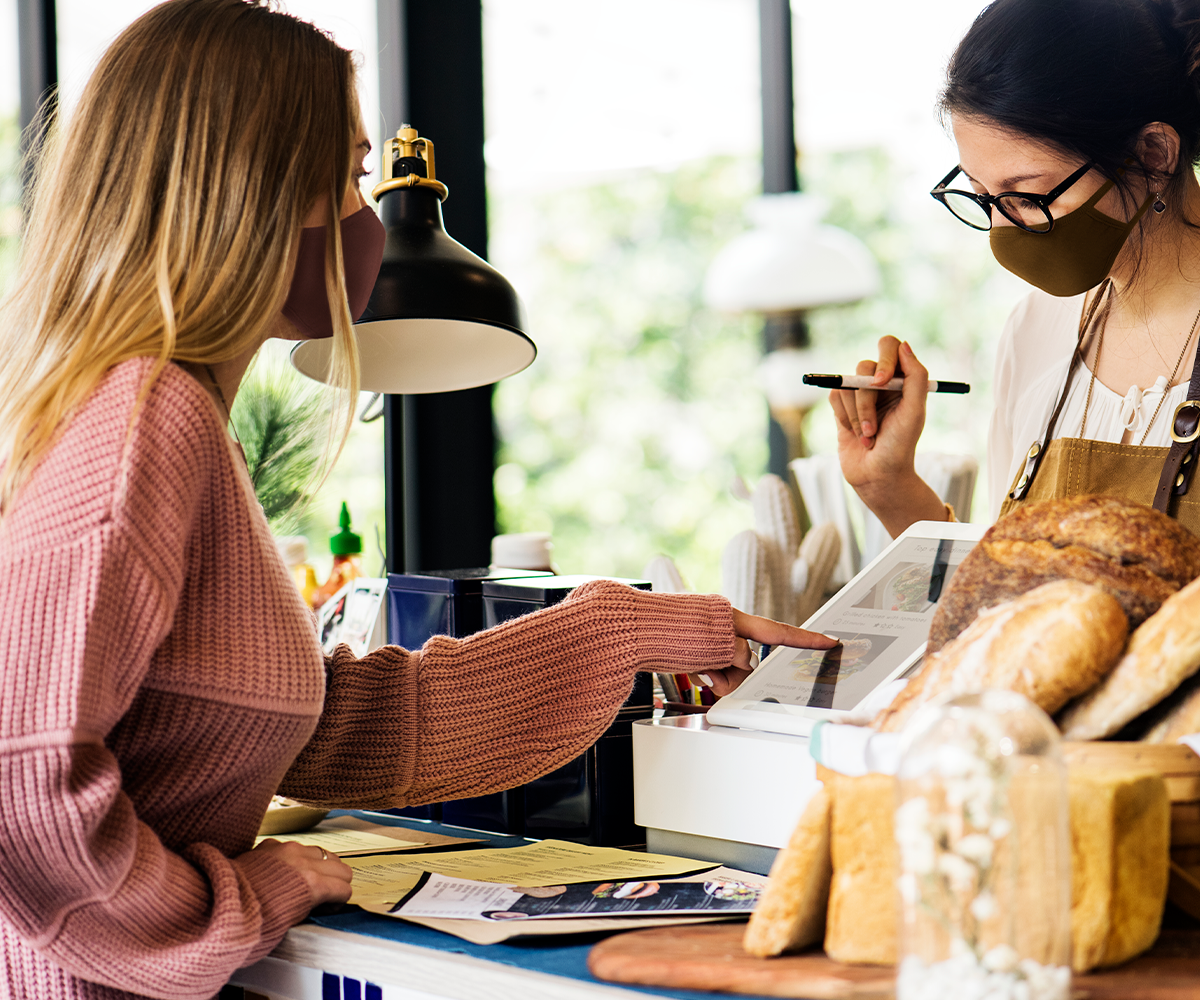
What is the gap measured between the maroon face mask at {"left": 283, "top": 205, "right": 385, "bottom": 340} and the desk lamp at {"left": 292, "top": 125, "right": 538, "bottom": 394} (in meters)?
0.21

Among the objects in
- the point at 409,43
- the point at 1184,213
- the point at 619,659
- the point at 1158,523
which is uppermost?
the point at 409,43

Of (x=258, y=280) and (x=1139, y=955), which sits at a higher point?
(x=258, y=280)

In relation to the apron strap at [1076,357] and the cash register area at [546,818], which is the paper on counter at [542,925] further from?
the apron strap at [1076,357]

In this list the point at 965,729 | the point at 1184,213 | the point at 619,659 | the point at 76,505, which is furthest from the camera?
the point at 1184,213

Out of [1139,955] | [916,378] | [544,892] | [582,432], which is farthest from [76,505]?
[582,432]

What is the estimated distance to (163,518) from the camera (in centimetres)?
80

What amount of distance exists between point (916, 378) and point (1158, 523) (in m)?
0.73

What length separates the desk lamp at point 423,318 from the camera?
4.54 ft

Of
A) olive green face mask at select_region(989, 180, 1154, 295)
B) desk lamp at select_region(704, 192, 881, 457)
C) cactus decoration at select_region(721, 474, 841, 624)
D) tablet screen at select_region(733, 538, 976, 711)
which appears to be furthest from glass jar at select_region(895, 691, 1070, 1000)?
desk lamp at select_region(704, 192, 881, 457)

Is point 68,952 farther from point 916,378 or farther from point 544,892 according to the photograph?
point 916,378

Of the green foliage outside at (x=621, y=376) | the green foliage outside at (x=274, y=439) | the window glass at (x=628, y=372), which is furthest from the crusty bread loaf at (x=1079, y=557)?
the green foliage outside at (x=621, y=376)

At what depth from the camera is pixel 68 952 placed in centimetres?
79

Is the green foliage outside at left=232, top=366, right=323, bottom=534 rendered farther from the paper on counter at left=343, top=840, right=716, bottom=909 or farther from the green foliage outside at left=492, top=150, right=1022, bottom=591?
the green foliage outside at left=492, top=150, right=1022, bottom=591

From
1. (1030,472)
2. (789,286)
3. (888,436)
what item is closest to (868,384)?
(888,436)
